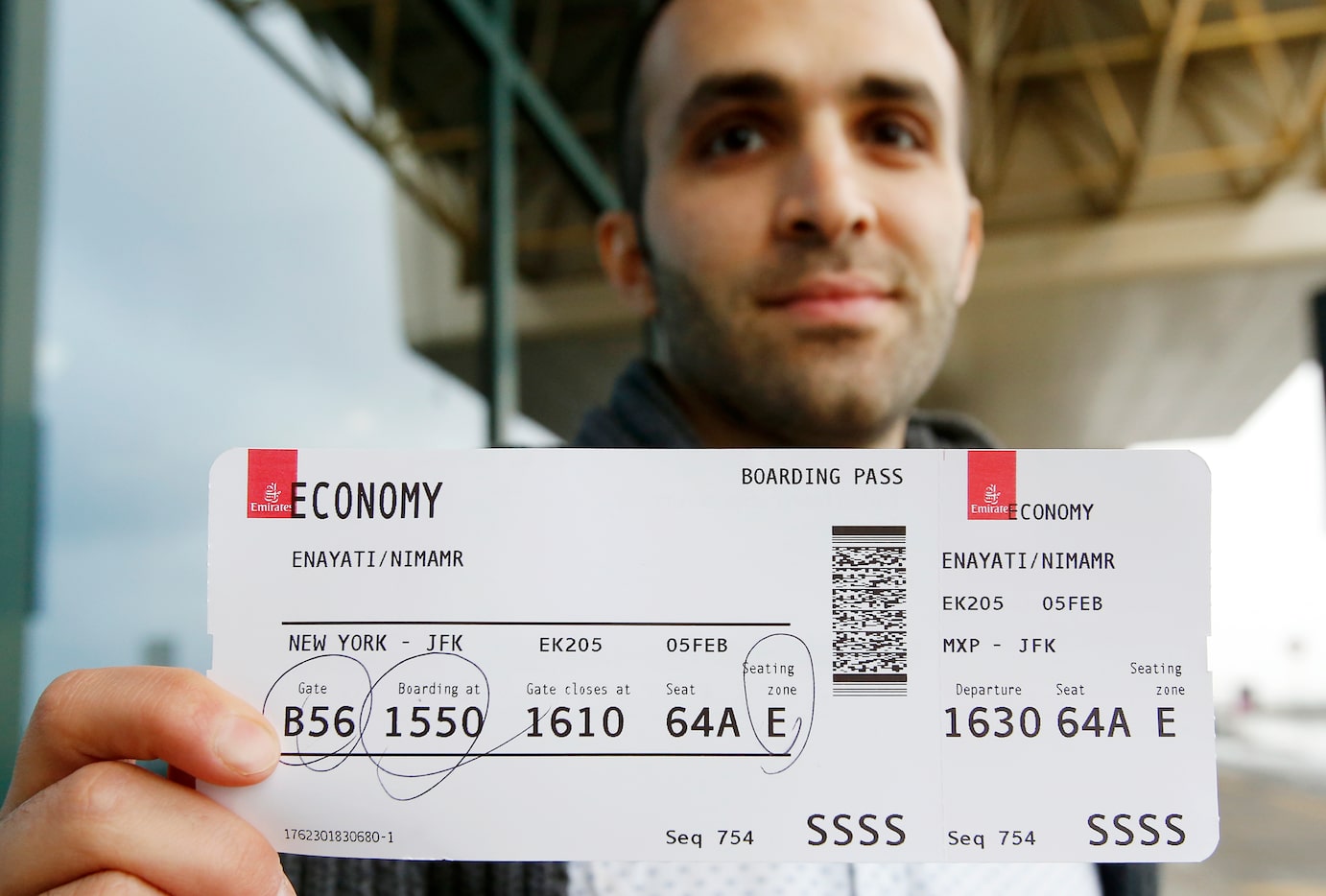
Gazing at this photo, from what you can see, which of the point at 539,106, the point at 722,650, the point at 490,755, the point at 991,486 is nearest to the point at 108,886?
the point at 490,755

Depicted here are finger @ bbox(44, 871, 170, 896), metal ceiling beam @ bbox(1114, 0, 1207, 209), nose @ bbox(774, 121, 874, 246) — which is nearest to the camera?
finger @ bbox(44, 871, 170, 896)

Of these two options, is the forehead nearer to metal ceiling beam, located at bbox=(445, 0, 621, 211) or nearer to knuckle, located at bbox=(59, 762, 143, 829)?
knuckle, located at bbox=(59, 762, 143, 829)

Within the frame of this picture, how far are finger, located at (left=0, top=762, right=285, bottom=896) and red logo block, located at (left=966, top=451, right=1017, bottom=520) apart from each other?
1.56ft

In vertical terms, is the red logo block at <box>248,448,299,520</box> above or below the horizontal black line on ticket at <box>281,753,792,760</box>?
above

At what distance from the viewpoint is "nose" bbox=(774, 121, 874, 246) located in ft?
2.62

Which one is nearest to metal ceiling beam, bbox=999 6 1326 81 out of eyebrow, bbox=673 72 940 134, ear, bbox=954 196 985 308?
ear, bbox=954 196 985 308

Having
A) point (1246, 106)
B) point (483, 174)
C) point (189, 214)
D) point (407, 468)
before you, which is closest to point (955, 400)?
point (1246, 106)

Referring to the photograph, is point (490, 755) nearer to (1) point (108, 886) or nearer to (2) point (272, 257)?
(1) point (108, 886)

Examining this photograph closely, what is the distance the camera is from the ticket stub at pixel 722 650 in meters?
0.54

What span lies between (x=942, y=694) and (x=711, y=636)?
15 centimetres

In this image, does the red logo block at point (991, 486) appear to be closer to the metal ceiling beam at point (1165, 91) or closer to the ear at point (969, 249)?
the ear at point (969, 249)

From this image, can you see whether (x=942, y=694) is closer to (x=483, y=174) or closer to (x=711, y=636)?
(x=711, y=636)

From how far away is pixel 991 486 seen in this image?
21.8 inches

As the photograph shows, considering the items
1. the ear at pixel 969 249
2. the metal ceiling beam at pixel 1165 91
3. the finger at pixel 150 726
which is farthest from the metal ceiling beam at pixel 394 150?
the metal ceiling beam at pixel 1165 91
